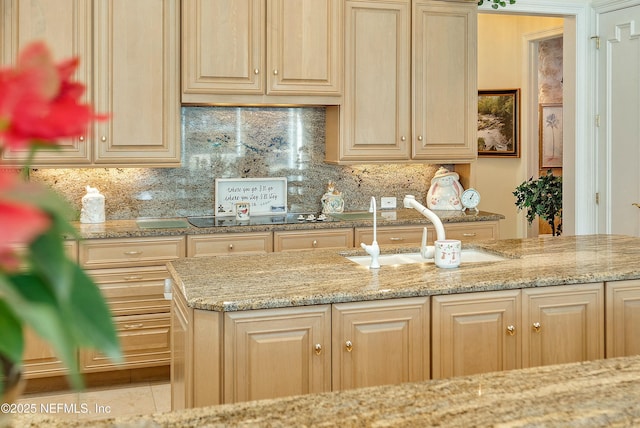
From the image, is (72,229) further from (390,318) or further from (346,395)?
(390,318)

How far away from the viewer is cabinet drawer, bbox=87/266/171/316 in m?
3.78

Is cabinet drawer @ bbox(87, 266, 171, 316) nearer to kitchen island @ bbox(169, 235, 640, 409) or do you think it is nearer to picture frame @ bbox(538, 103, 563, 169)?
kitchen island @ bbox(169, 235, 640, 409)

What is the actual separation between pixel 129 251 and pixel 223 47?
4.42 feet

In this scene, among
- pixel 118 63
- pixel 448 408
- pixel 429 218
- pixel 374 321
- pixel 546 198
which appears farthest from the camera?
pixel 546 198

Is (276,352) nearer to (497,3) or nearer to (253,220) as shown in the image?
(253,220)

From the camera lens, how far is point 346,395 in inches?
49.8

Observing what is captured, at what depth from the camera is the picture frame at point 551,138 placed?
21.5 feet

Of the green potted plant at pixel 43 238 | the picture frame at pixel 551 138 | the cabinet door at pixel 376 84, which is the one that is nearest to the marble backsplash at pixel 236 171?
the cabinet door at pixel 376 84

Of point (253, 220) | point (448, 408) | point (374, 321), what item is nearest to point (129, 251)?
point (253, 220)

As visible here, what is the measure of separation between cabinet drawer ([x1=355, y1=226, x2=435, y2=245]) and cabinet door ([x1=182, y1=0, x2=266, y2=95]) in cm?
Answer: 110

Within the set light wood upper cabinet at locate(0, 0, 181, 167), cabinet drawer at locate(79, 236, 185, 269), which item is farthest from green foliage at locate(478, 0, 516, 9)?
cabinet drawer at locate(79, 236, 185, 269)

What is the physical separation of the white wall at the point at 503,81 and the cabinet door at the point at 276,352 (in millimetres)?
4771

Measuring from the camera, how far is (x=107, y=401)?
3.66 meters

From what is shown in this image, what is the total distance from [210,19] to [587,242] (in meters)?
2.48
